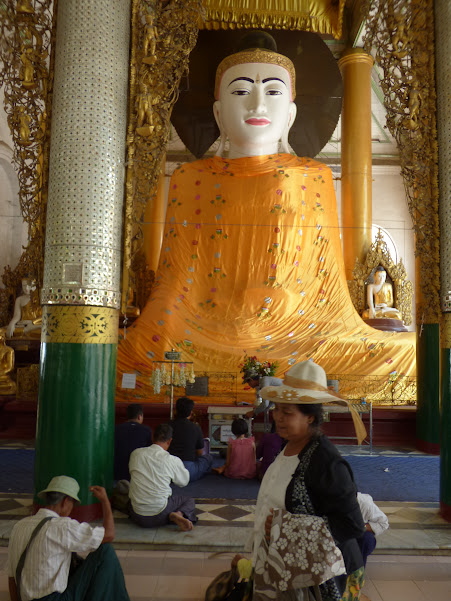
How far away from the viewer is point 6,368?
6723mm

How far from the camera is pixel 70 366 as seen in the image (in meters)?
3.16

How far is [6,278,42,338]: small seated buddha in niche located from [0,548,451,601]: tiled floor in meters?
4.98

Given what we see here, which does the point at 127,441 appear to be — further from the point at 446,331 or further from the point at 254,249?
the point at 254,249

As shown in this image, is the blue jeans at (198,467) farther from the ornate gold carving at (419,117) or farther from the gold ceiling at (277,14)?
the gold ceiling at (277,14)

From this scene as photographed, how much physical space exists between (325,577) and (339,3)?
29.5 ft

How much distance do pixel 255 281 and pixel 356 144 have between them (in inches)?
141

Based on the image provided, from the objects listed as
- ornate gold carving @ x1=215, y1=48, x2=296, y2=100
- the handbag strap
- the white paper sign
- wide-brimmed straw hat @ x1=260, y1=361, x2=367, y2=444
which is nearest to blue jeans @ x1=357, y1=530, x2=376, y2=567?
wide-brimmed straw hat @ x1=260, y1=361, x2=367, y2=444

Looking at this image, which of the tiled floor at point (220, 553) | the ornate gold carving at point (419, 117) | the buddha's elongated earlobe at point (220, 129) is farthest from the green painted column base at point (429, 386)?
the buddha's elongated earlobe at point (220, 129)

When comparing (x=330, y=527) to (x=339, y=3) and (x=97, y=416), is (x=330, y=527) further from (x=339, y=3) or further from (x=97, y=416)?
(x=339, y=3)

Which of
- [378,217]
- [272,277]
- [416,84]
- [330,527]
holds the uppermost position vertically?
[378,217]

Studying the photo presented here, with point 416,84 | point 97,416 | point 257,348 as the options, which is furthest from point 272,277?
point 97,416

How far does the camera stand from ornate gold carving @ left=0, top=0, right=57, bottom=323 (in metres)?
3.46

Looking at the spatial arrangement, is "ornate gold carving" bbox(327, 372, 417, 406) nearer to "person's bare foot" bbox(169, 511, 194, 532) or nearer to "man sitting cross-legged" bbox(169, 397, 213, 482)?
"man sitting cross-legged" bbox(169, 397, 213, 482)

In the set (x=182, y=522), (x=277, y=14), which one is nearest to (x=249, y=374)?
(x=182, y=522)
